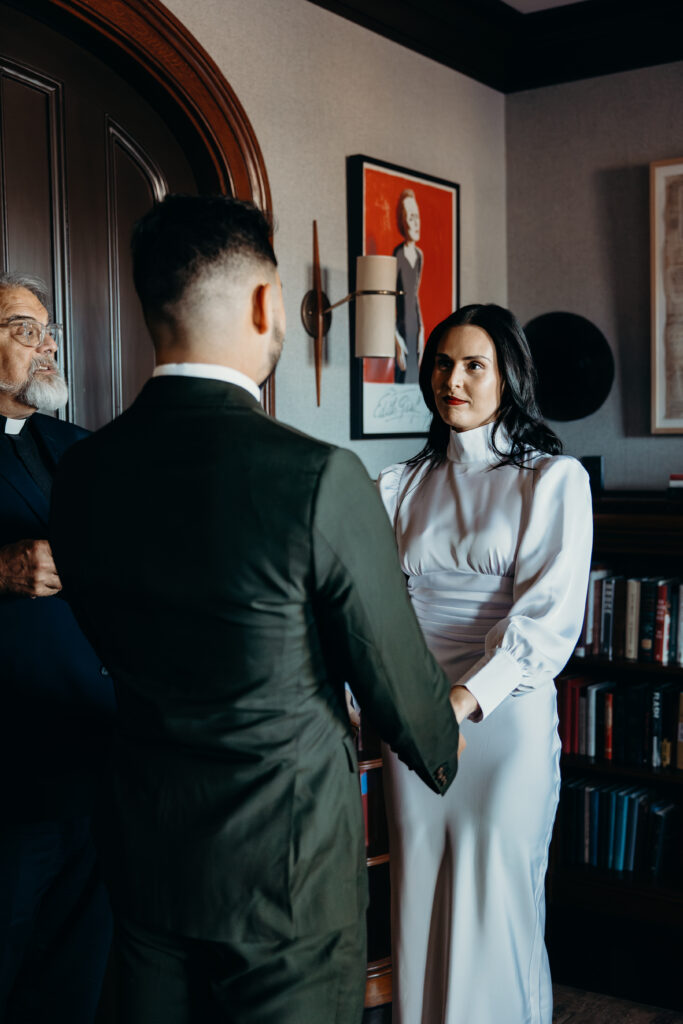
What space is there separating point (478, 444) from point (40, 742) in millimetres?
1082

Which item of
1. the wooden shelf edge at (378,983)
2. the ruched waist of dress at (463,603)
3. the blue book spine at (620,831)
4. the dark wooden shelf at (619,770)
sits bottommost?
the wooden shelf edge at (378,983)

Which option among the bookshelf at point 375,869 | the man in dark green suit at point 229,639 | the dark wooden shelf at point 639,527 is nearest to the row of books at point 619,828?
the dark wooden shelf at point 639,527

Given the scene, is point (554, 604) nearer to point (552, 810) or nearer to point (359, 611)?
point (552, 810)

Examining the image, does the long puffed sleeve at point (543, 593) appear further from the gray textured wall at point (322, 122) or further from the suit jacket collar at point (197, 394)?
the gray textured wall at point (322, 122)

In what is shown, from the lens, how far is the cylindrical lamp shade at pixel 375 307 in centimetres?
328

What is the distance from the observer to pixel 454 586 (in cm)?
207

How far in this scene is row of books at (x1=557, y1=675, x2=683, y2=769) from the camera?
326 cm

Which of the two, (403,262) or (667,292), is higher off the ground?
(403,262)

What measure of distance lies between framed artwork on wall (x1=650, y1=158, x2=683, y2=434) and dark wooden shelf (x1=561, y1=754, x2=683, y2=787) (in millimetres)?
1350

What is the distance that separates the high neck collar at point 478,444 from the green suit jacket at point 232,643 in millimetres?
955

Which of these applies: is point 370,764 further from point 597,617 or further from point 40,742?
point 597,617

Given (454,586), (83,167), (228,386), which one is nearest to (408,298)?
(83,167)

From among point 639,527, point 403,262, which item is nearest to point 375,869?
point 639,527

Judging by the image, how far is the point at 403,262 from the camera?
12.2 ft
